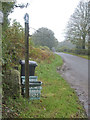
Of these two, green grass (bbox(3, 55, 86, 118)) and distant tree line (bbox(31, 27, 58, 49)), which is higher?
distant tree line (bbox(31, 27, 58, 49))

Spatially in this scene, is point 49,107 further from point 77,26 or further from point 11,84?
point 77,26

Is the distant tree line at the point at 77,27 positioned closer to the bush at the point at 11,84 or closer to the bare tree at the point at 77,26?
the bare tree at the point at 77,26

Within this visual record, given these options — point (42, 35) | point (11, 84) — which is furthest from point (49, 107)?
point (42, 35)

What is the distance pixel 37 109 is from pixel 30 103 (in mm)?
337

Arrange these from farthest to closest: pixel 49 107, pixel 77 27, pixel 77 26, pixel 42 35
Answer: pixel 77 27 → pixel 77 26 → pixel 42 35 → pixel 49 107

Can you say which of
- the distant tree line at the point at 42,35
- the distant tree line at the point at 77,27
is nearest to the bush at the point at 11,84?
the distant tree line at the point at 42,35

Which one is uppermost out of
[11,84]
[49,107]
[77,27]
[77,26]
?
[77,26]

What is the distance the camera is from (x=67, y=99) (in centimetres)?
456

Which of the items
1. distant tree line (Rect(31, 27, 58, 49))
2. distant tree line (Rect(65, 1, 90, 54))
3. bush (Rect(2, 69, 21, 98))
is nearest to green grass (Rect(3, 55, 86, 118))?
bush (Rect(2, 69, 21, 98))

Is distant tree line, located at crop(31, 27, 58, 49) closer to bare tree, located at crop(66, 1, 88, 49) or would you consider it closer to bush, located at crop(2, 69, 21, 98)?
bush, located at crop(2, 69, 21, 98)

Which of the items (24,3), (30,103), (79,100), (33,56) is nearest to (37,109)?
(30,103)

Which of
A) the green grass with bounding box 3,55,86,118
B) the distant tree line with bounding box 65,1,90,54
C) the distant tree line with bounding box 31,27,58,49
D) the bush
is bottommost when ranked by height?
the green grass with bounding box 3,55,86,118

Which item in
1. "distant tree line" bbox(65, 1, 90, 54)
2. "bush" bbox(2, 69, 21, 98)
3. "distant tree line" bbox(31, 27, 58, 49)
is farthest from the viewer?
"distant tree line" bbox(65, 1, 90, 54)

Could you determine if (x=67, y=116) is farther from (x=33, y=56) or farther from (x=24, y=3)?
(x=33, y=56)
